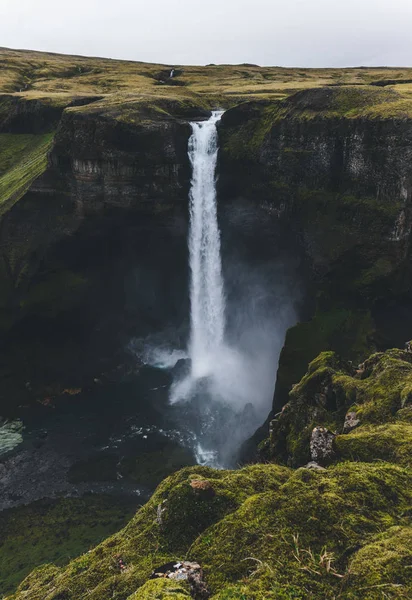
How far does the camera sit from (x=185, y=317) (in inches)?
1775

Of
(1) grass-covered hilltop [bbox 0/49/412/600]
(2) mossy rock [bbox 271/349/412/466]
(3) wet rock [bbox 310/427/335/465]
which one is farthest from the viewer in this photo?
(3) wet rock [bbox 310/427/335/465]

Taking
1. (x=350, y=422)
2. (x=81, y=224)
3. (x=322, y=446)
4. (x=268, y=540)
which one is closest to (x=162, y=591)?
(x=268, y=540)

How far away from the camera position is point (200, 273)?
4256 cm

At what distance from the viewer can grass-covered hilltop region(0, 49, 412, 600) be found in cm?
731

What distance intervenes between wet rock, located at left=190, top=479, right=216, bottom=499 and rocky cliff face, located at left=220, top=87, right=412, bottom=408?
22.1m

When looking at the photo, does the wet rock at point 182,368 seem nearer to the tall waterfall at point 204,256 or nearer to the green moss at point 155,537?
the tall waterfall at point 204,256

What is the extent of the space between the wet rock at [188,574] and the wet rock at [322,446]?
4.39m

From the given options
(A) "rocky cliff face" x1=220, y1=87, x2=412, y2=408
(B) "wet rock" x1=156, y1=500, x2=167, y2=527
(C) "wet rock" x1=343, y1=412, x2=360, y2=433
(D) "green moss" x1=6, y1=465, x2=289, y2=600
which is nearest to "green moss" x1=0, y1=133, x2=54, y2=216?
(A) "rocky cliff face" x1=220, y1=87, x2=412, y2=408

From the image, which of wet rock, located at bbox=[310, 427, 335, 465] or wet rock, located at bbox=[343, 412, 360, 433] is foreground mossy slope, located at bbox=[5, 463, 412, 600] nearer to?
wet rock, located at bbox=[310, 427, 335, 465]

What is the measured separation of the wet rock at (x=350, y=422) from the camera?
1269cm

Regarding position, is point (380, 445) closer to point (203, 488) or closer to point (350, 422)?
point (350, 422)

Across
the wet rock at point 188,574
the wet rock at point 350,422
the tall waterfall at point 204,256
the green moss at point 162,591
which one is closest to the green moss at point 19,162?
the tall waterfall at point 204,256

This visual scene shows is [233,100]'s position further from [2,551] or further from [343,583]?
[343,583]

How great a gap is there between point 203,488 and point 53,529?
71.1 feet
